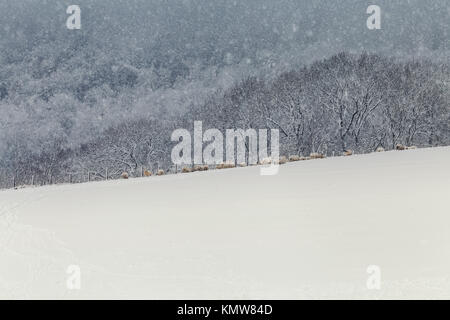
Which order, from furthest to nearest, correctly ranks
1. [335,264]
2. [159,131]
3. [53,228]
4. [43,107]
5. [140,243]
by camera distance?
1. [43,107]
2. [159,131]
3. [53,228]
4. [140,243]
5. [335,264]

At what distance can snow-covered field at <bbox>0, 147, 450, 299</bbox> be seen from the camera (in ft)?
24.0

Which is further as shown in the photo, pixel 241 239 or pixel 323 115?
pixel 323 115

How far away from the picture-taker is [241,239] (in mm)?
9000

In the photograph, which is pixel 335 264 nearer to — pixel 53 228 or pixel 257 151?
pixel 53 228

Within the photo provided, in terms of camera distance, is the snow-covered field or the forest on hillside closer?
the snow-covered field

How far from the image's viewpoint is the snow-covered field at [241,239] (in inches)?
288

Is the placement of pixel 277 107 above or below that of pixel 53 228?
above

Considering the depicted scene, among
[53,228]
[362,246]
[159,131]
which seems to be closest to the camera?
[362,246]

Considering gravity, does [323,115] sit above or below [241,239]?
above

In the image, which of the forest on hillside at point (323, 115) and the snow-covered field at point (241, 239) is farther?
the forest on hillside at point (323, 115)
